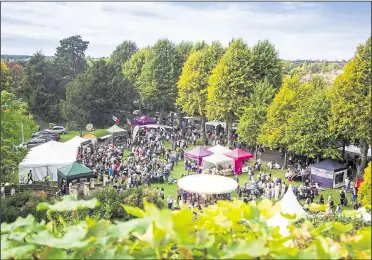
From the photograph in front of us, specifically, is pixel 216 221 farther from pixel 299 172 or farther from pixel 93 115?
pixel 93 115

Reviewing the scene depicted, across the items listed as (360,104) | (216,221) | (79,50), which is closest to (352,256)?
(216,221)

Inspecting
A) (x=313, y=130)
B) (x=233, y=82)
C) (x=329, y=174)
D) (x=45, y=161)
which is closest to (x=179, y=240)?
(x=45, y=161)

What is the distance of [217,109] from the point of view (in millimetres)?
31141

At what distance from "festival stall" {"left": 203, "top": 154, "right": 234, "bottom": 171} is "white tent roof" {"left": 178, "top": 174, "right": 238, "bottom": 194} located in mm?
5851

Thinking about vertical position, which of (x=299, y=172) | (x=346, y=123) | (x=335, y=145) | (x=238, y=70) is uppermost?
(x=238, y=70)

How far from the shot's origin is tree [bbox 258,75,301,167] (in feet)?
83.3

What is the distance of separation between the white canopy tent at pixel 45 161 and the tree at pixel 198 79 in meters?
15.2

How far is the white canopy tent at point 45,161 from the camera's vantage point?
69.2 feet

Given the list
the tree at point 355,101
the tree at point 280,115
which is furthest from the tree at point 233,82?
the tree at point 355,101

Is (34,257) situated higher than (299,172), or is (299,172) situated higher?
(34,257)

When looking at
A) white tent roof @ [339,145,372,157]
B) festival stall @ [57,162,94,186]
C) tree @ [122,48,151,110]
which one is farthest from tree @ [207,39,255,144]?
tree @ [122,48,151,110]

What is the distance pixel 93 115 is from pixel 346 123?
23.7m

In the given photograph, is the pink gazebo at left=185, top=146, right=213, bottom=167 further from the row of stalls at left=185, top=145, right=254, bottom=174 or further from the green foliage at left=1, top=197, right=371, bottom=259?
the green foliage at left=1, top=197, right=371, bottom=259

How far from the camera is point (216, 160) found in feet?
77.2
